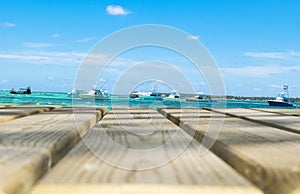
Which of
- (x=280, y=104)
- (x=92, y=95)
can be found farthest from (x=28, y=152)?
(x=280, y=104)

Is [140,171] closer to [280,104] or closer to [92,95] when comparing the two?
[92,95]

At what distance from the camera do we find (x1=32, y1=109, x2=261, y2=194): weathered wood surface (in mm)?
564

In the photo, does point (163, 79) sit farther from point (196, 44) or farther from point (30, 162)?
point (30, 162)

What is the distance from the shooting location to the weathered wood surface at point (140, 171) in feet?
1.85

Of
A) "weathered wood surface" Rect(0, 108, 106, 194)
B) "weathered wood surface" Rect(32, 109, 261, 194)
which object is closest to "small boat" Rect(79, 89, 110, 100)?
"weathered wood surface" Rect(0, 108, 106, 194)

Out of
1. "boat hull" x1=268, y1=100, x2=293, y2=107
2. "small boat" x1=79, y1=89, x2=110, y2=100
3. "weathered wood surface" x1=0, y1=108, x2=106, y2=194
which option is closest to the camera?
"weathered wood surface" x1=0, y1=108, x2=106, y2=194

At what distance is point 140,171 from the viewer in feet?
2.21

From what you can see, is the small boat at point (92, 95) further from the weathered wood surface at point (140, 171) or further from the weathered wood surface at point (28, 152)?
the weathered wood surface at point (140, 171)

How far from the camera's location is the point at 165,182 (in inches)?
23.3

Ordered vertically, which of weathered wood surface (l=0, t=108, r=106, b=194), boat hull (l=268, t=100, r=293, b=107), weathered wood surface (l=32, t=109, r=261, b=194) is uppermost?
weathered wood surface (l=0, t=108, r=106, b=194)

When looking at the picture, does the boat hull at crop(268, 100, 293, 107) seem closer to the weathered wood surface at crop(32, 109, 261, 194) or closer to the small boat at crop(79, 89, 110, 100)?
the small boat at crop(79, 89, 110, 100)

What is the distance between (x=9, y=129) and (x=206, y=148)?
628mm

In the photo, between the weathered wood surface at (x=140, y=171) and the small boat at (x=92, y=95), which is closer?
the weathered wood surface at (x=140, y=171)

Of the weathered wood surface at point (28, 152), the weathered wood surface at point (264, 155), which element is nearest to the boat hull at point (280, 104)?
the weathered wood surface at point (264, 155)
